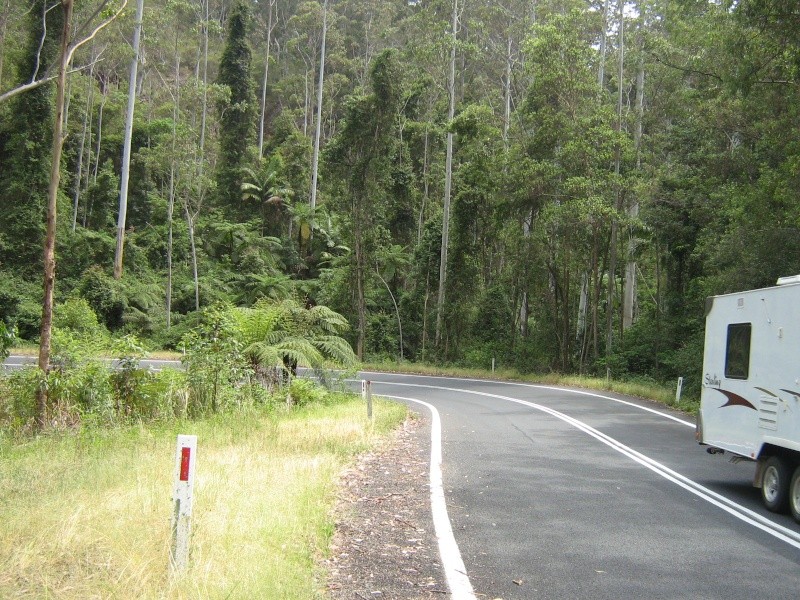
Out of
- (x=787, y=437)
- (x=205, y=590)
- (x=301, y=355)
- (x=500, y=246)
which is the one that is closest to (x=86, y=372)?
(x=301, y=355)

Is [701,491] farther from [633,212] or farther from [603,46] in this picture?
[633,212]

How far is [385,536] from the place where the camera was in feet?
23.2

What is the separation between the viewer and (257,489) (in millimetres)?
7770

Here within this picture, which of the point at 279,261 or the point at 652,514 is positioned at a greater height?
the point at 279,261

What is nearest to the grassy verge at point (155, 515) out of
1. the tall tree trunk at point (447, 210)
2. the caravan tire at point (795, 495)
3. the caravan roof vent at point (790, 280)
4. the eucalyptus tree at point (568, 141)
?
the caravan tire at point (795, 495)

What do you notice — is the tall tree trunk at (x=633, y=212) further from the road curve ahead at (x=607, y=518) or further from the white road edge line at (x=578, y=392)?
the road curve ahead at (x=607, y=518)

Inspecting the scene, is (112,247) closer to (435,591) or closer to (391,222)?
(391,222)

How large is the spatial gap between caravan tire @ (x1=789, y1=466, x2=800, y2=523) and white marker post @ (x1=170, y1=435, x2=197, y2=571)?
6.78 metres

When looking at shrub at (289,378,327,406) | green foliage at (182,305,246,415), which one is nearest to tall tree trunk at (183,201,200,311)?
shrub at (289,378,327,406)

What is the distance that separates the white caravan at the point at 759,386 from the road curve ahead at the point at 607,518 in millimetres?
497

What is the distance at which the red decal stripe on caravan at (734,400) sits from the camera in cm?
973

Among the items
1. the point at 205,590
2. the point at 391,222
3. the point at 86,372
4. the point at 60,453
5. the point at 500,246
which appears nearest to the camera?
the point at 205,590

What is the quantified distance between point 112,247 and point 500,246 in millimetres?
22041

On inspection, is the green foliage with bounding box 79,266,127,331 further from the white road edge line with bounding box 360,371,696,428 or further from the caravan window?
the caravan window
